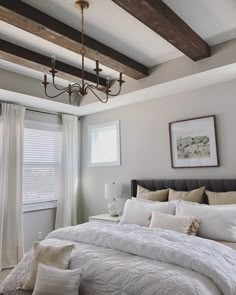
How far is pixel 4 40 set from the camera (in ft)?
9.26

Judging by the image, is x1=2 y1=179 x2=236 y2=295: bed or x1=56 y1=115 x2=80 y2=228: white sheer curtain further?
x1=56 y1=115 x2=80 y2=228: white sheer curtain

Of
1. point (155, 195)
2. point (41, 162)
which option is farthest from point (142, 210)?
point (41, 162)

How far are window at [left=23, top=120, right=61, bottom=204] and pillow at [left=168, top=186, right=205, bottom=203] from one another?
222 cm

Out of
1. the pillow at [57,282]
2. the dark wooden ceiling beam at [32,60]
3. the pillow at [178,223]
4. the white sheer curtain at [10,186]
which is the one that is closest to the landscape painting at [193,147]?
the pillow at [178,223]

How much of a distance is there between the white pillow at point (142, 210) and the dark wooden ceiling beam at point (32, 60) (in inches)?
74.8

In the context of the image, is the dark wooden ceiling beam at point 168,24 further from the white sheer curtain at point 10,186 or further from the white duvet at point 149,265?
the white sheer curtain at point 10,186

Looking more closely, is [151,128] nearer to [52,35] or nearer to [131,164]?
[131,164]

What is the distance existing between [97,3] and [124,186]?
2954 mm

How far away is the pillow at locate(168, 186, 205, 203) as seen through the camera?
10.7 ft

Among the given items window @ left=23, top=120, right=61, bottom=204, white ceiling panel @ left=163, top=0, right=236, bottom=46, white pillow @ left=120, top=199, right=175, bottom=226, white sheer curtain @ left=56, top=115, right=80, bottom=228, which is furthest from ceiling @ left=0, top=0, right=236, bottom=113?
white pillow @ left=120, top=199, right=175, bottom=226

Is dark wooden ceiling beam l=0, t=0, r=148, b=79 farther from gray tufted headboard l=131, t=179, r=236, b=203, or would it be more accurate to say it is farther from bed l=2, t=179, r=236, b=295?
bed l=2, t=179, r=236, b=295

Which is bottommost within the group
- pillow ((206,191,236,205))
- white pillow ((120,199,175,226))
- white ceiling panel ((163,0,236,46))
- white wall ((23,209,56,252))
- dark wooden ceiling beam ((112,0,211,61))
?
white wall ((23,209,56,252))

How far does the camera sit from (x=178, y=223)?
8.93 feet

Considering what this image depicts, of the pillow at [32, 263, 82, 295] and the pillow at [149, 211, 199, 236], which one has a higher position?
the pillow at [149, 211, 199, 236]
